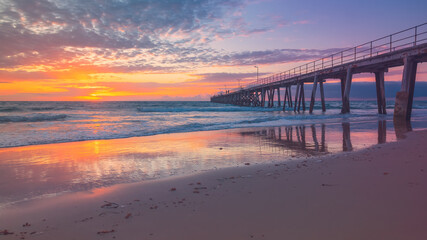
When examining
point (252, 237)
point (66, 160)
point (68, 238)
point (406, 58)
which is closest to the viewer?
point (252, 237)

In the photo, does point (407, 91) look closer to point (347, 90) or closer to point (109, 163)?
point (347, 90)

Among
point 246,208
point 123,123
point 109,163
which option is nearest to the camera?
Result: point 246,208

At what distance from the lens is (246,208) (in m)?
3.09

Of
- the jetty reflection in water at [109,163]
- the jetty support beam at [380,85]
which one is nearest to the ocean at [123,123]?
the jetty support beam at [380,85]

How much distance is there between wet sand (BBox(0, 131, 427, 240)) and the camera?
99.9 inches

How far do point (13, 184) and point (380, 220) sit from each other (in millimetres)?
5710

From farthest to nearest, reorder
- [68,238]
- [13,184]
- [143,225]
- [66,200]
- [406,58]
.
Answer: [406,58], [13,184], [66,200], [143,225], [68,238]

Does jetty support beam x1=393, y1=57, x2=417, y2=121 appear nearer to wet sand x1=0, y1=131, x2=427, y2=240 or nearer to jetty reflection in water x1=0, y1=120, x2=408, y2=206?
jetty reflection in water x1=0, y1=120, x2=408, y2=206

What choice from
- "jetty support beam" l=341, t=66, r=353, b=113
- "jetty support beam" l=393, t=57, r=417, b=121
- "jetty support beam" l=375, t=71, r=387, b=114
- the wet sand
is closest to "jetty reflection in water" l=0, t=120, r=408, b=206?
the wet sand

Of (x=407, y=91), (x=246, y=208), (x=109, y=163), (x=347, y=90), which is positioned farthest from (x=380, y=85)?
(x=246, y=208)

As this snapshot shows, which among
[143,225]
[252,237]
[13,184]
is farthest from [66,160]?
[252,237]

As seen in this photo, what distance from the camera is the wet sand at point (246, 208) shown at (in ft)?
8.32

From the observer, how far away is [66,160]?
662 centimetres

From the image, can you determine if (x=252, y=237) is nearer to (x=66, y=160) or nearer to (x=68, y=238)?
(x=68, y=238)
